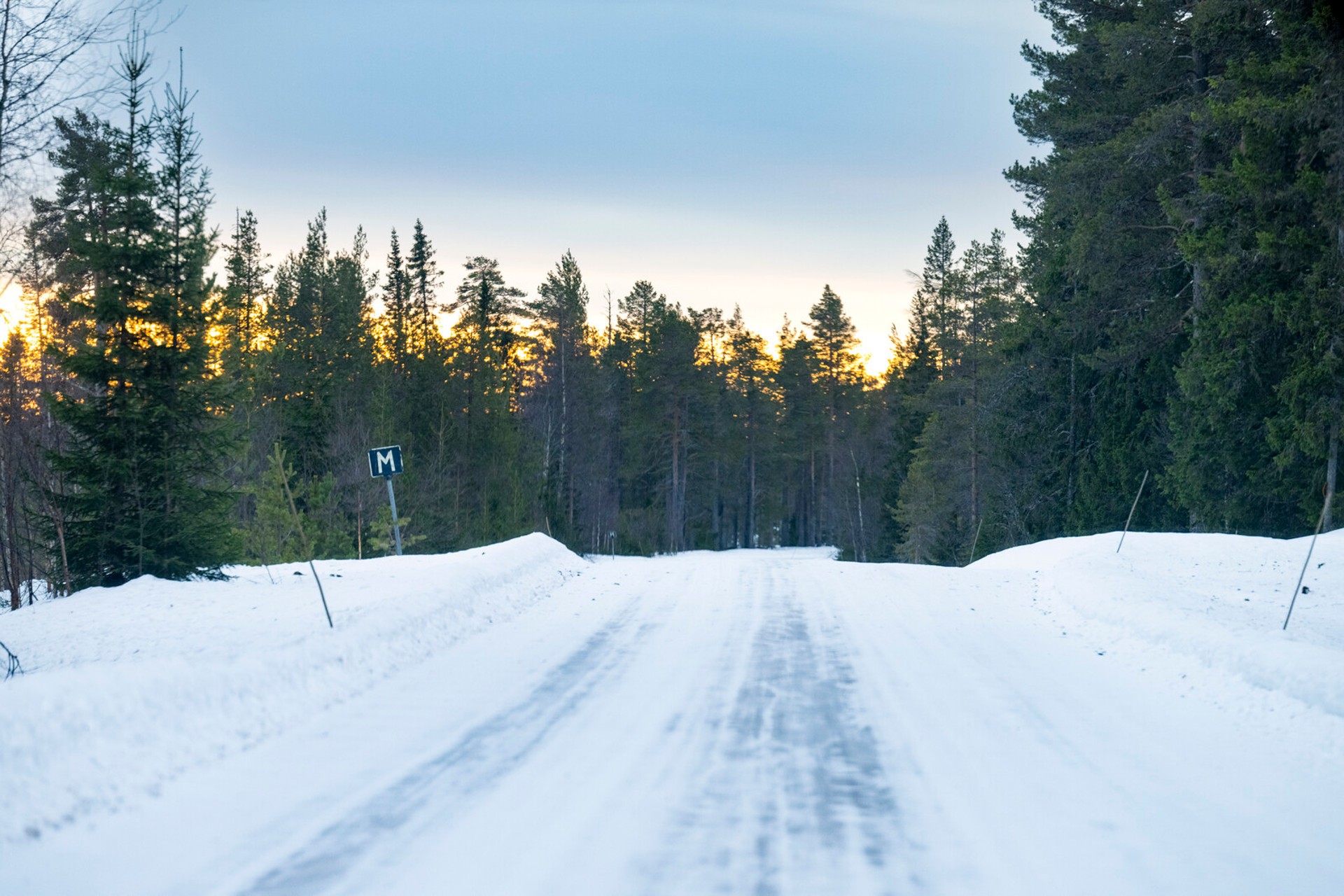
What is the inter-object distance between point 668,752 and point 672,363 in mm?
58639

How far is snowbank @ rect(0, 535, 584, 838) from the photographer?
568 centimetres

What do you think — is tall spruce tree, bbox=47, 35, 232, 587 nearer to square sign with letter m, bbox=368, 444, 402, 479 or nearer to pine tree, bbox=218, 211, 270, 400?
square sign with letter m, bbox=368, 444, 402, 479

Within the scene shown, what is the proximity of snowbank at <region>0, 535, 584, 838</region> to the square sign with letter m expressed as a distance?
1.60 m

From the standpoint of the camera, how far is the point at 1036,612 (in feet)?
42.0

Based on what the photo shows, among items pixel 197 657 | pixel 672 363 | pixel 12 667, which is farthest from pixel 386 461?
pixel 672 363

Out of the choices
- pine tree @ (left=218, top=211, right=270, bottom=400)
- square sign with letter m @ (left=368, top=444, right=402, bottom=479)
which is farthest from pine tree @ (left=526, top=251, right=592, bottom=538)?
square sign with letter m @ (left=368, top=444, right=402, bottom=479)

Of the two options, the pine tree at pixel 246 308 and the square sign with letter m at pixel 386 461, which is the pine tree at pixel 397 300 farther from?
the square sign with letter m at pixel 386 461

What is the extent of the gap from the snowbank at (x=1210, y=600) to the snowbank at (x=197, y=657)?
7343mm

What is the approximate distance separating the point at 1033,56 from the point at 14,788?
→ 29.3m

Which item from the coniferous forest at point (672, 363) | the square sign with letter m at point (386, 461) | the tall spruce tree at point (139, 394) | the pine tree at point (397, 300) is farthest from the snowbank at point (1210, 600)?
the pine tree at point (397, 300)

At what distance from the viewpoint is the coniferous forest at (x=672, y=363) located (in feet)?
48.9

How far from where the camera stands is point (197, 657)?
26.1 feet

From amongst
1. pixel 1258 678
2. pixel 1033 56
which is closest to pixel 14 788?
pixel 1258 678

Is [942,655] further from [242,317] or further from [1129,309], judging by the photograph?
[242,317]
